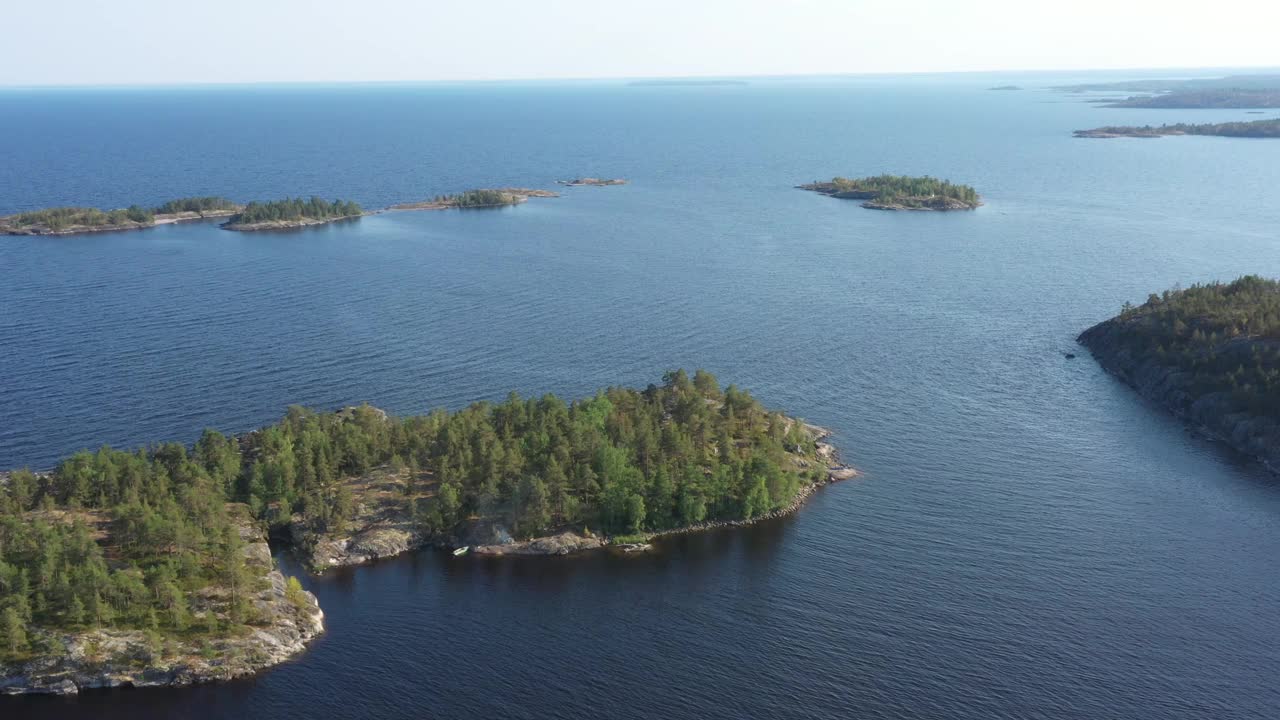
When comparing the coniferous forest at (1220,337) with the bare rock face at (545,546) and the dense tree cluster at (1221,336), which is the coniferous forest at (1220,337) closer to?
the dense tree cluster at (1221,336)

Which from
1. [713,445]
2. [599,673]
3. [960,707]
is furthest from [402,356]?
[960,707]

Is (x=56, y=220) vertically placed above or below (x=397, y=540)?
above

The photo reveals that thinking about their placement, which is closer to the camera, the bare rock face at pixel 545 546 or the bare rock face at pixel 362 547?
the bare rock face at pixel 362 547

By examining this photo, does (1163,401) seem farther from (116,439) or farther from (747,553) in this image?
(116,439)

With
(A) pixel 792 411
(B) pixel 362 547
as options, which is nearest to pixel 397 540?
(B) pixel 362 547

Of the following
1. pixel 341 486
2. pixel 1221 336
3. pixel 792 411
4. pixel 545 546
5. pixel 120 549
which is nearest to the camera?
pixel 120 549

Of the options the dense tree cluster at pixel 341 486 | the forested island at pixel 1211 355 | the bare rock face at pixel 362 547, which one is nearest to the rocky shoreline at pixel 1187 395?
the forested island at pixel 1211 355

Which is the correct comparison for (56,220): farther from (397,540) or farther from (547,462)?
(547,462)

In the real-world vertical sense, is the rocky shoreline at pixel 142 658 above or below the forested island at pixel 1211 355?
below
